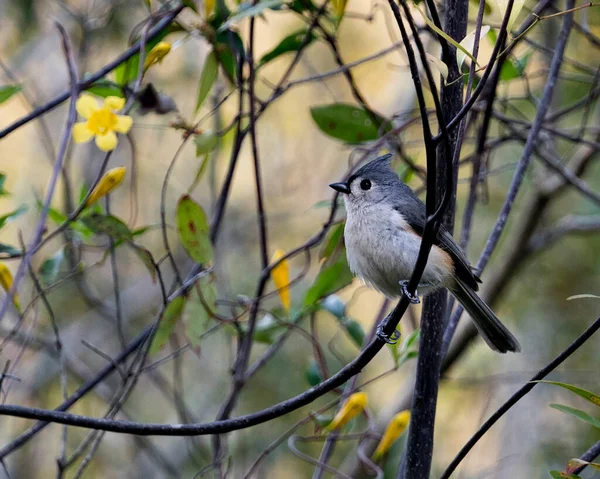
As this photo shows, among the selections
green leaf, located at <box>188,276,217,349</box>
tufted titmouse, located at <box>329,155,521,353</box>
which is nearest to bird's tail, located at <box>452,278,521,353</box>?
tufted titmouse, located at <box>329,155,521,353</box>

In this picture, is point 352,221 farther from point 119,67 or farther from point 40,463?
point 40,463

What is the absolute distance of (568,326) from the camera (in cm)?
480

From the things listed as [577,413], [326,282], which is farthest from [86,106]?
[577,413]

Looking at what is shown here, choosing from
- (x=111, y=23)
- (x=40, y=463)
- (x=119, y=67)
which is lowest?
(x=40, y=463)

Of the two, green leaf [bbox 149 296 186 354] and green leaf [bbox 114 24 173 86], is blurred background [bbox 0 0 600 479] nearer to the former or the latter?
green leaf [bbox 114 24 173 86]

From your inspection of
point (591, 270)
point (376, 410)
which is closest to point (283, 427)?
point (376, 410)

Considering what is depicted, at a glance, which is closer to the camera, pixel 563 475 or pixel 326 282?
pixel 563 475

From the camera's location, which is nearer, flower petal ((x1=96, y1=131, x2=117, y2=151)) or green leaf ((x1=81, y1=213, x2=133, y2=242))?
flower petal ((x1=96, y1=131, x2=117, y2=151))

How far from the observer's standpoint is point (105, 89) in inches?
106

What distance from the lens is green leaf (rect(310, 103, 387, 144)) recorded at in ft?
9.39

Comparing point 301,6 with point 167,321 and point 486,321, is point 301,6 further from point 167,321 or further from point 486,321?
point 486,321

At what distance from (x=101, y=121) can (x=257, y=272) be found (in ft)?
11.4

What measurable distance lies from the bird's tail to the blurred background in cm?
121

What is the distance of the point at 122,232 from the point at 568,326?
11.7 feet
